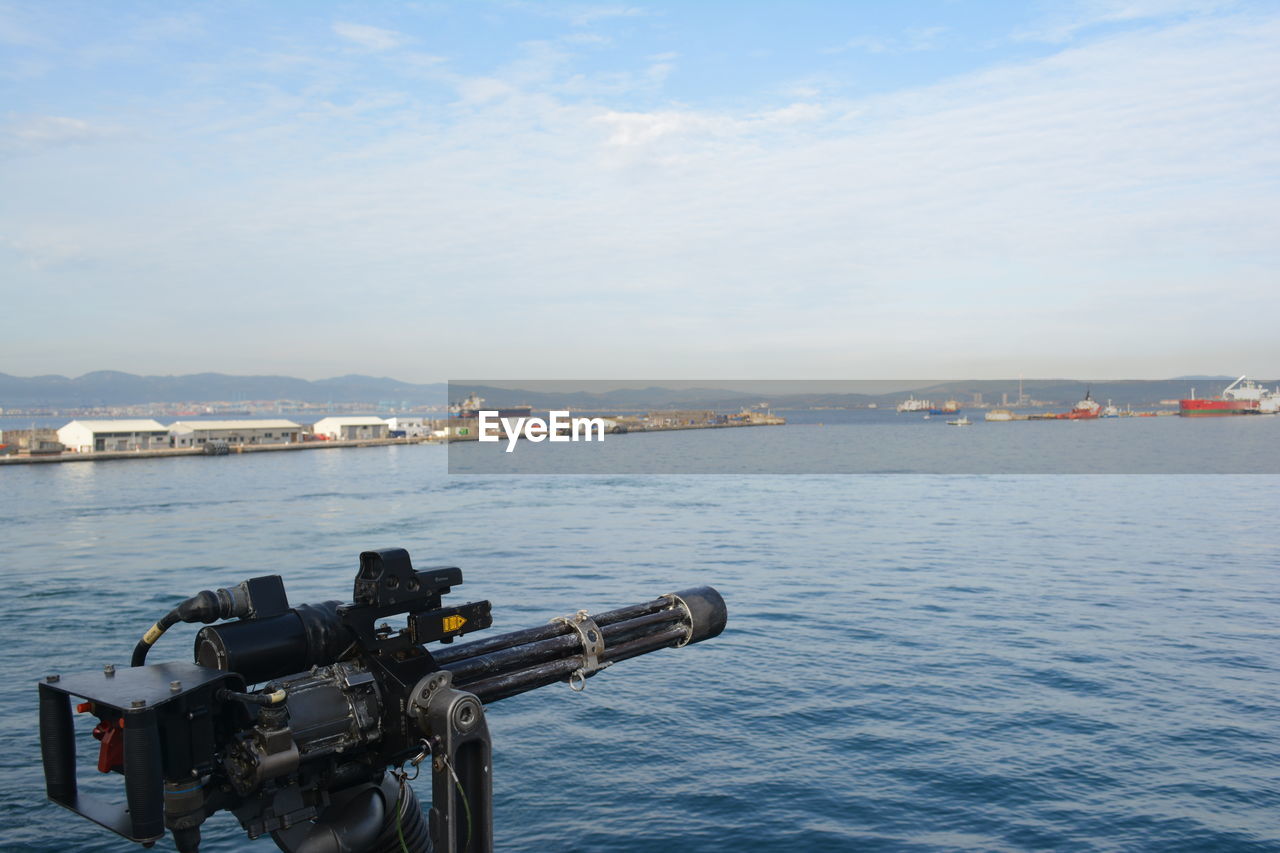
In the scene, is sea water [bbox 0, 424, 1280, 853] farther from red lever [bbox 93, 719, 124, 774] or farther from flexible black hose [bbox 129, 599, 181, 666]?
red lever [bbox 93, 719, 124, 774]

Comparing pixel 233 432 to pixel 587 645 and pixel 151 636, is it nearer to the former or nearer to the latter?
pixel 151 636

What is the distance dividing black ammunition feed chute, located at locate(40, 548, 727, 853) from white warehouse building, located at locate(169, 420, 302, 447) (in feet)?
474

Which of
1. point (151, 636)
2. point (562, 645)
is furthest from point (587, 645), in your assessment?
point (151, 636)

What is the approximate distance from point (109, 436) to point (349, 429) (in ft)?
158

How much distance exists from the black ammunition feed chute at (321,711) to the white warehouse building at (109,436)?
14192cm

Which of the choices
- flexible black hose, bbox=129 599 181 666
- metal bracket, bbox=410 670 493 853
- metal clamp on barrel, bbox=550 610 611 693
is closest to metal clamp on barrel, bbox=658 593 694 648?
metal clamp on barrel, bbox=550 610 611 693

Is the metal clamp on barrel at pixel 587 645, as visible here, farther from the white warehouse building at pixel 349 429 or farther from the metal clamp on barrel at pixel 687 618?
the white warehouse building at pixel 349 429

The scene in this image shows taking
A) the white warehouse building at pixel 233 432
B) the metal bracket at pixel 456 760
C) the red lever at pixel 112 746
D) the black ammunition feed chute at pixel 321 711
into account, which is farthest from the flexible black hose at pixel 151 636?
the white warehouse building at pixel 233 432

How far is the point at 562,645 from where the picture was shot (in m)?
5.89

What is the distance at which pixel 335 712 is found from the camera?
16.3ft

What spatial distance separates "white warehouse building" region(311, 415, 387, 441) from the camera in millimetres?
170375

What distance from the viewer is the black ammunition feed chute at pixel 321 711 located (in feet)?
14.3

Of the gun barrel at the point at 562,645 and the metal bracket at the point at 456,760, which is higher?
the gun barrel at the point at 562,645

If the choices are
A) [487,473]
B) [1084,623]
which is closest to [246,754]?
[1084,623]
